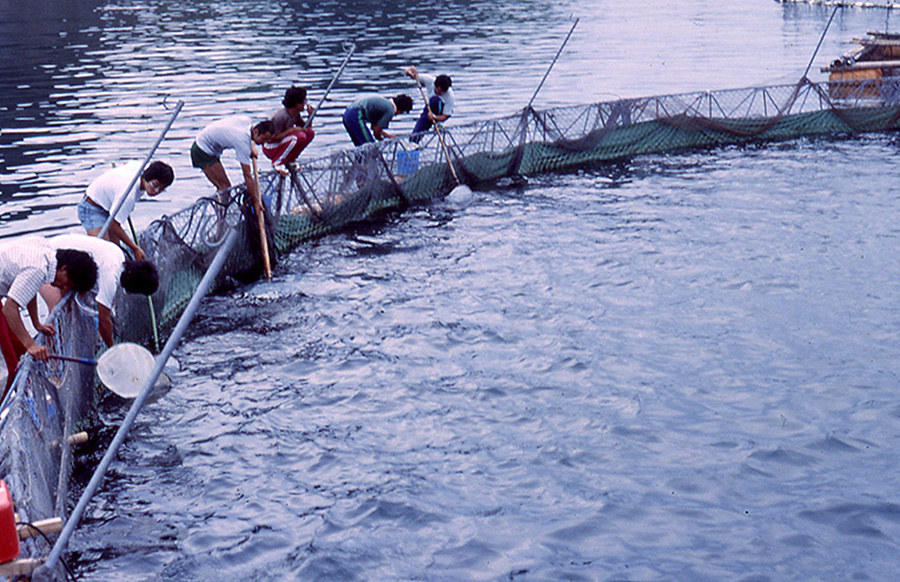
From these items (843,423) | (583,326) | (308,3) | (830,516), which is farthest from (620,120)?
(308,3)

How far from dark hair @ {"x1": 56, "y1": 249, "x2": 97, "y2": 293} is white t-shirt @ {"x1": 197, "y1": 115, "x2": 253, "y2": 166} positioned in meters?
4.55

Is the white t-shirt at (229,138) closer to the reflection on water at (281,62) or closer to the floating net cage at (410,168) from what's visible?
the floating net cage at (410,168)

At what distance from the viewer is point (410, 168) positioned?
16.2 meters

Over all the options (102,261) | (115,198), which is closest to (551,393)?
(102,261)

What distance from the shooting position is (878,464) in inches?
302

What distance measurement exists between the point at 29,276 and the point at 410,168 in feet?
31.0

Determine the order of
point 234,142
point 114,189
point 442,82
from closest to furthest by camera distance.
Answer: point 114,189 → point 234,142 → point 442,82

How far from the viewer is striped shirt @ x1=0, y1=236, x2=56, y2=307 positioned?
24.1 ft

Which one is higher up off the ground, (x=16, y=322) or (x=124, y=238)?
(x=16, y=322)

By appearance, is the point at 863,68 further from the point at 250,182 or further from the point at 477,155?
the point at 250,182

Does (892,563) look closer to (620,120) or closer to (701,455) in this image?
(701,455)

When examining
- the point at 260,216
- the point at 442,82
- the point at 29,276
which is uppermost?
the point at 29,276

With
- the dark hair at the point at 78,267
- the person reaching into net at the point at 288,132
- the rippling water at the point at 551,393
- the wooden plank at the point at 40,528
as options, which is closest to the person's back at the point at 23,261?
the dark hair at the point at 78,267

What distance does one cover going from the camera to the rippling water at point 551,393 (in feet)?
22.2
